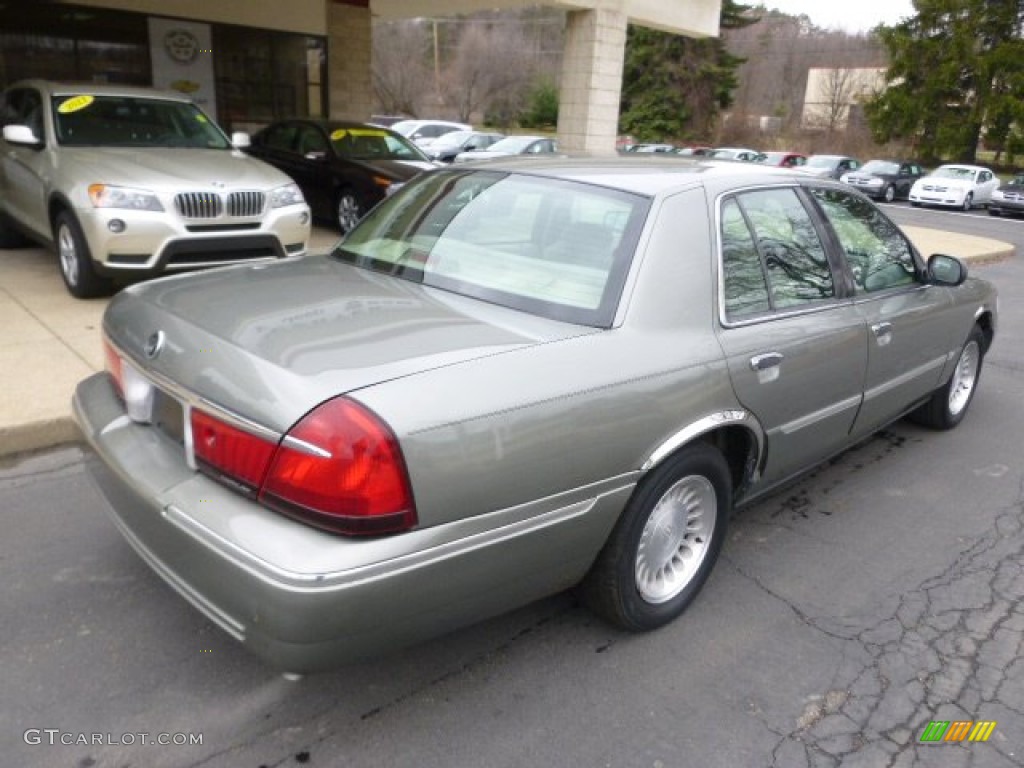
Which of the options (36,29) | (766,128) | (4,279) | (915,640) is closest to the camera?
(915,640)

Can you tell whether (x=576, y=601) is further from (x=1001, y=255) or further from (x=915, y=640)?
(x=1001, y=255)

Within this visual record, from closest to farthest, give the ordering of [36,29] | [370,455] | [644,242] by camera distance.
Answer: [370,455] < [644,242] < [36,29]

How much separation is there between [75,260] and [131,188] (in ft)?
2.69

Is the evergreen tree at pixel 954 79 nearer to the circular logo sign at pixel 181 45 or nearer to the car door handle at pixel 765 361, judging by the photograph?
the circular logo sign at pixel 181 45

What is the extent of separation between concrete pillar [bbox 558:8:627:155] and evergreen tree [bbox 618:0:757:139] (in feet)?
104

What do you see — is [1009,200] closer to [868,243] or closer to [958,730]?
[868,243]

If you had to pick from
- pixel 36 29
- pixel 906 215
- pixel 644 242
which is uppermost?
pixel 36 29

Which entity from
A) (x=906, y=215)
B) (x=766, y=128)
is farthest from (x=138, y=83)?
(x=766, y=128)

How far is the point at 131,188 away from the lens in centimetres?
624

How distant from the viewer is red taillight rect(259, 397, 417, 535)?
6.65 ft

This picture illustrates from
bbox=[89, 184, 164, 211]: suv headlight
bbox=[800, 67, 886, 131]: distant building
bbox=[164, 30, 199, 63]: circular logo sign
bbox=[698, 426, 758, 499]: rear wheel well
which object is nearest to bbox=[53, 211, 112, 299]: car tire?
bbox=[89, 184, 164, 211]: suv headlight

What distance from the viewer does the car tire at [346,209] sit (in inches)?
408

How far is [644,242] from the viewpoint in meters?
2.77

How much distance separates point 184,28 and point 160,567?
1332 cm
